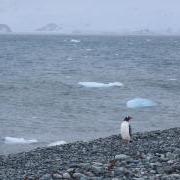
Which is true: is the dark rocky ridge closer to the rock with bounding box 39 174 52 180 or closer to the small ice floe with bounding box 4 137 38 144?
the rock with bounding box 39 174 52 180

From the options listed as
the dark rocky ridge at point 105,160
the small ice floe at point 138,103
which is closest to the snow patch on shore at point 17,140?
the dark rocky ridge at point 105,160

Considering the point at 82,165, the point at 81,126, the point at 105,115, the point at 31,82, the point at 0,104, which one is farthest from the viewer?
the point at 31,82

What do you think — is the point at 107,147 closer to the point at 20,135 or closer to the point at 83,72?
the point at 20,135

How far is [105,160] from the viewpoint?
9.72 metres

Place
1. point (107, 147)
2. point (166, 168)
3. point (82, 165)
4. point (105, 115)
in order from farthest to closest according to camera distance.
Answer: point (105, 115) → point (107, 147) → point (82, 165) → point (166, 168)

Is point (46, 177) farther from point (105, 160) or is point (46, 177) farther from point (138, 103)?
point (138, 103)

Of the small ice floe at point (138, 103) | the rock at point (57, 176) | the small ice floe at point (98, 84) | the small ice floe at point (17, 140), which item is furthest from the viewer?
the small ice floe at point (98, 84)

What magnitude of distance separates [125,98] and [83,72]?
12.7 m

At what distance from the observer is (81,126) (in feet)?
60.1

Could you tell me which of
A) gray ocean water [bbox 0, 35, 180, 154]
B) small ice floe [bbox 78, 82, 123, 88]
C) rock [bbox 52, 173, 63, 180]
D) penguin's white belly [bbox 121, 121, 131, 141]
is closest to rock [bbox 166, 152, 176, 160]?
rock [bbox 52, 173, 63, 180]

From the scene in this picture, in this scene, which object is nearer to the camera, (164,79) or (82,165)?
(82,165)

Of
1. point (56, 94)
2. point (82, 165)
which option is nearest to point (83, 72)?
point (56, 94)

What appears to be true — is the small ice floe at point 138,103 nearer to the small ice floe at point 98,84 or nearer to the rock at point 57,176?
the small ice floe at point 98,84

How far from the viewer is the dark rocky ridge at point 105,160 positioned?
322 inches
